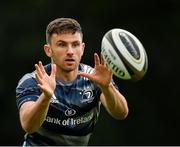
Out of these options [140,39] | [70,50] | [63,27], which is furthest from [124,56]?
[140,39]

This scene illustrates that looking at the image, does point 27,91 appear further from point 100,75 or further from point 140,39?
point 140,39

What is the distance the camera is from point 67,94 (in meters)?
12.0

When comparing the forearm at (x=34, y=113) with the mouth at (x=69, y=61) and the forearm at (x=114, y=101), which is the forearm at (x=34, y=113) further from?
the forearm at (x=114, y=101)

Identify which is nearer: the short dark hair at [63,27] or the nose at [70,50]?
the nose at [70,50]

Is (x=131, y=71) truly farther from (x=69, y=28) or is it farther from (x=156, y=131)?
(x=156, y=131)

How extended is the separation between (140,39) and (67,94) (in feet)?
40.3

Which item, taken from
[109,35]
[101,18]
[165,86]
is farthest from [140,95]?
[109,35]

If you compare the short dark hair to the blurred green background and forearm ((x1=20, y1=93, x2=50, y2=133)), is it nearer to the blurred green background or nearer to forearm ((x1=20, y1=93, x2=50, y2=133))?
forearm ((x1=20, y1=93, x2=50, y2=133))

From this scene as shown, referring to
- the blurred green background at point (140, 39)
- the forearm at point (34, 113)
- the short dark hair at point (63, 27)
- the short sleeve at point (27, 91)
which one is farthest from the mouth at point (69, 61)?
the blurred green background at point (140, 39)

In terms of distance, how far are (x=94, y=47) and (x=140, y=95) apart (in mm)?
1804

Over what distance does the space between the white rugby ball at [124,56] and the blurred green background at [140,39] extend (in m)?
12.0

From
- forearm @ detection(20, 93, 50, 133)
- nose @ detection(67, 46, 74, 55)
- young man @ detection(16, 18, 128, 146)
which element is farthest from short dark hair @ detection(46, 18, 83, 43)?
forearm @ detection(20, 93, 50, 133)

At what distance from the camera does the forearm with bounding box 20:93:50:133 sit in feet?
35.9

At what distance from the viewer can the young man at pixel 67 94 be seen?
1144 centimetres
